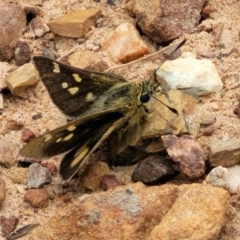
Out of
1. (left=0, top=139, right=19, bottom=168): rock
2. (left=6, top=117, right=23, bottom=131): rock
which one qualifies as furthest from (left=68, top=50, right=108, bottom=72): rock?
(left=0, top=139, right=19, bottom=168): rock

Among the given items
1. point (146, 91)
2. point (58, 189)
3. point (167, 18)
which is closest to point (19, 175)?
point (58, 189)

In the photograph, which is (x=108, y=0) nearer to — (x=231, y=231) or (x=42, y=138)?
(x=42, y=138)

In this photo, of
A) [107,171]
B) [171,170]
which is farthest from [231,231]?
[107,171]

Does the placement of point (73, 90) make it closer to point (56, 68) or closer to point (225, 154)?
point (56, 68)

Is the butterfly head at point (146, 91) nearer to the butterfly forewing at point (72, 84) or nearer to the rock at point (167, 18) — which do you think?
the butterfly forewing at point (72, 84)

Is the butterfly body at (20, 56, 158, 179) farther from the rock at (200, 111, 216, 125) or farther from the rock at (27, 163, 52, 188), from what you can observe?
the rock at (200, 111, 216, 125)
